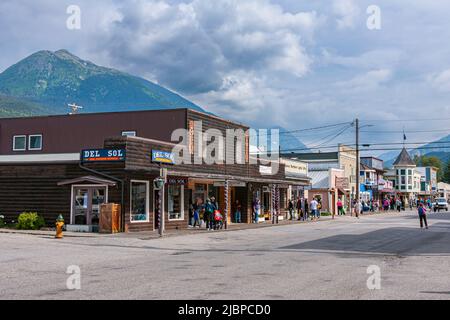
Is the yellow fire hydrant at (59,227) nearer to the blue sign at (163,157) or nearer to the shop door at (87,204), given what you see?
the shop door at (87,204)

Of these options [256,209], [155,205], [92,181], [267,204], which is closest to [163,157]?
[155,205]

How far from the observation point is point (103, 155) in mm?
26000

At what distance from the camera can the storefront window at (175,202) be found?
97.6 ft

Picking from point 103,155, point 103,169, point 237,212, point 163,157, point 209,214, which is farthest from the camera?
point 237,212

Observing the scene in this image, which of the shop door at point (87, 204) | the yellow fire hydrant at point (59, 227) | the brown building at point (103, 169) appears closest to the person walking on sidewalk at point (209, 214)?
the brown building at point (103, 169)

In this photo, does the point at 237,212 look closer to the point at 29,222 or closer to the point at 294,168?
the point at 29,222

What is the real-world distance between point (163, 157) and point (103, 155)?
3.62 m

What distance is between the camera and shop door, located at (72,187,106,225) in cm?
2633

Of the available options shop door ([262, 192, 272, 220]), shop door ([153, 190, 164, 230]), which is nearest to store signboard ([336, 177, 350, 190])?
shop door ([262, 192, 272, 220])

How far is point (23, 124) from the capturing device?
3547 centimetres

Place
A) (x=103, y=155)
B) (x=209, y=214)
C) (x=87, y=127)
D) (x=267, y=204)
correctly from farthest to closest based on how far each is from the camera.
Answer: (x=267, y=204) → (x=87, y=127) → (x=209, y=214) → (x=103, y=155)

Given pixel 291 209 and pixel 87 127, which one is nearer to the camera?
pixel 87 127
